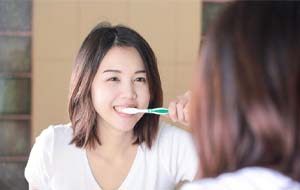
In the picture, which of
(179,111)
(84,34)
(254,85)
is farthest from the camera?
(84,34)

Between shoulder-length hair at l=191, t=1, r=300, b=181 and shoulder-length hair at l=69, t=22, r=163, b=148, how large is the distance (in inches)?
28.2

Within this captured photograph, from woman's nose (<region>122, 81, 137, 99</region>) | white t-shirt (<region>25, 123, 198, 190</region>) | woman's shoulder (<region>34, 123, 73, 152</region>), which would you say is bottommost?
white t-shirt (<region>25, 123, 198, 190</region>)

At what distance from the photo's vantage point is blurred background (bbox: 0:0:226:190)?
7.69 ft

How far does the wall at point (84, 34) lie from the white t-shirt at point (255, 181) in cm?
169

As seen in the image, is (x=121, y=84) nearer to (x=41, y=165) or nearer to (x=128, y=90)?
(x=128, y=90)

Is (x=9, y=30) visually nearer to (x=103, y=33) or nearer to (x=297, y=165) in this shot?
(x=103, y=33)

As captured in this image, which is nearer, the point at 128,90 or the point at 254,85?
the point at 254,85

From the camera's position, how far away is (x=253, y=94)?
624 mm

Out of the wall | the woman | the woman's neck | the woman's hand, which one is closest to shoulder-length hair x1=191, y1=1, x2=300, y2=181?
the woman

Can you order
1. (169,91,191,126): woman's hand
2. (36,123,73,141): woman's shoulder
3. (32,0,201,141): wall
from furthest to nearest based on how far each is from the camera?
(32,0,201,141): wall
(36,123,73,141): woman's shoulder
(169,91,191,126): woman's hand

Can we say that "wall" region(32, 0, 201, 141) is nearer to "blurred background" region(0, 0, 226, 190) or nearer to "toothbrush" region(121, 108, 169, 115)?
"blurred background" region(0, 0, 226, 190)

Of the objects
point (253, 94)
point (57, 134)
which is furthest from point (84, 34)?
point (253, 94)

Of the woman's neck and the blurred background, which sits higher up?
the blurred background

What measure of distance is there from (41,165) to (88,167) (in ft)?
0.40
